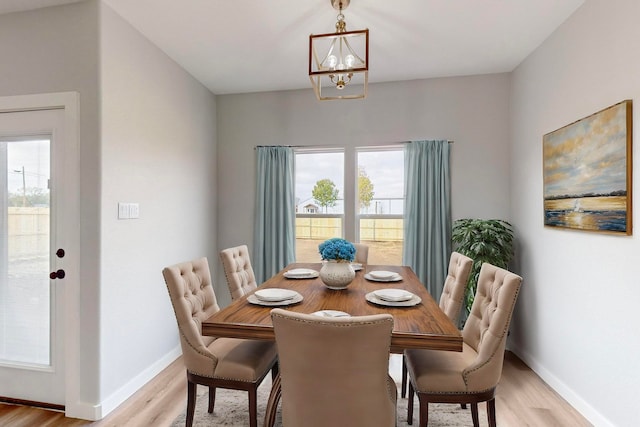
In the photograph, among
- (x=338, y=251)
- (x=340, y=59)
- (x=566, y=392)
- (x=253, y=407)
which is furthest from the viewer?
(x=566, y=392)

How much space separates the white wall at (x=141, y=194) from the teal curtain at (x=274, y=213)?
652 millimetres

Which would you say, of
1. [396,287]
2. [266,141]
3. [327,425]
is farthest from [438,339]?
[266,141]

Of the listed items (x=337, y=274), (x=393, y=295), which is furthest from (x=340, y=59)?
(x=393, y=295)

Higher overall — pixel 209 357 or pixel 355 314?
pixel 355 314

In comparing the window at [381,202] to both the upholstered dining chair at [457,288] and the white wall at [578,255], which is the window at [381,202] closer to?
the white wall at [578,255]

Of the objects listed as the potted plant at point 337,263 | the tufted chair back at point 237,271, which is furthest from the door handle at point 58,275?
the potted plant at point 337,263

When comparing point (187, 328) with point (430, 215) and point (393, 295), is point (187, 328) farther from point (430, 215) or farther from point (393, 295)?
point (430, 215)

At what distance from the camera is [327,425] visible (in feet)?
4.18

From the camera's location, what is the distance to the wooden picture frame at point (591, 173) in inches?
75.7

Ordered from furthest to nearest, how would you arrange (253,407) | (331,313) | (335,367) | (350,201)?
(350,201) < (253,407) < (331,313) < (335,367)

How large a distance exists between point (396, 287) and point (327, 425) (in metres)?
1.10

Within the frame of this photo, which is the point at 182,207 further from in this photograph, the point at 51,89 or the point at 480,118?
the point at 480,118

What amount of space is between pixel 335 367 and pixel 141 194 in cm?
221

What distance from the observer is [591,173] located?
219cm
